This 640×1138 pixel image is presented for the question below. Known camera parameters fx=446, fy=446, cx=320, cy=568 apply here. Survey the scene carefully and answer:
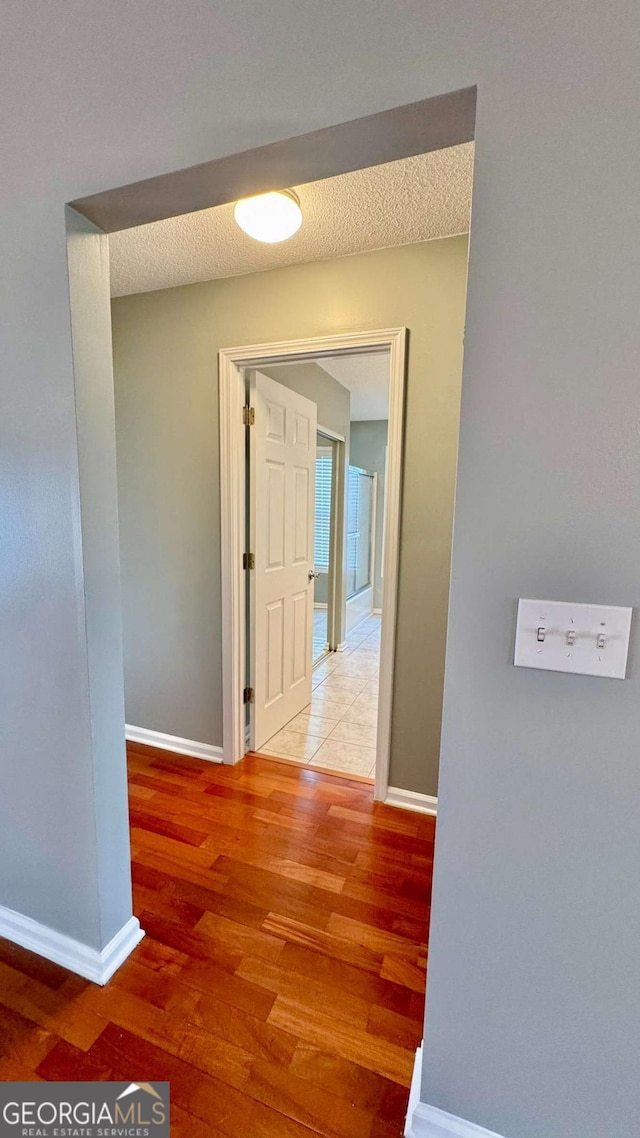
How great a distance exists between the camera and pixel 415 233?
1719 millimetres

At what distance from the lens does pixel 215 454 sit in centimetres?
219

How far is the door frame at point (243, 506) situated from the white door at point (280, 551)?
89 mm

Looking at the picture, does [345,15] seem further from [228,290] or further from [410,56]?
[228,290]

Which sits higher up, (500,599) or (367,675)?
(500,599)

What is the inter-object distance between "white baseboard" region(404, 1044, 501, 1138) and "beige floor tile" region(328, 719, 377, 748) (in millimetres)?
1693

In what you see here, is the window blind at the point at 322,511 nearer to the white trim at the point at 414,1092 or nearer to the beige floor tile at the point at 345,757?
the beige floor tile at the point at 345,757

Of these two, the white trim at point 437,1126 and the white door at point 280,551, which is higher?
the white door at point 280,551

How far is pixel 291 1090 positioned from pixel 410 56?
6.74ft

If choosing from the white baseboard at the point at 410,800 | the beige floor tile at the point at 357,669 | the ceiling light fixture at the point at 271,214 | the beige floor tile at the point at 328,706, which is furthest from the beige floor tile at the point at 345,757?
the ceiling light fixture at the point at 271,214

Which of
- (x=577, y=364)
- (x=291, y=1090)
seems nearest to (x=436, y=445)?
(x=577, y=364)

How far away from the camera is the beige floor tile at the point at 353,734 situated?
2671 mm

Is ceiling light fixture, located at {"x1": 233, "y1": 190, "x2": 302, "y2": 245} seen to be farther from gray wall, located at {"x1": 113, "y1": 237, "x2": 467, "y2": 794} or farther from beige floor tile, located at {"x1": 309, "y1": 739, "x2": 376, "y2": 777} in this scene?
beige floor tile, located at {"x1": 309, "y1": 739, "x2": 376, "y2": 777}

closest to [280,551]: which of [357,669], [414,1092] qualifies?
[357,669]

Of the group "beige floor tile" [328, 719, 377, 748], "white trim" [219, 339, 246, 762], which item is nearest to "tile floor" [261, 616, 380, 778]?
"beige floor tile" [328, 719, 377, 748]
